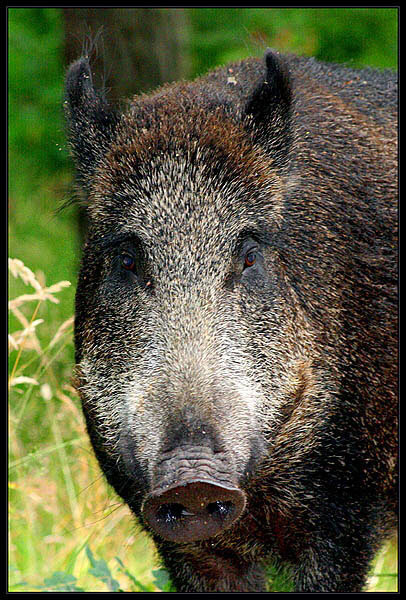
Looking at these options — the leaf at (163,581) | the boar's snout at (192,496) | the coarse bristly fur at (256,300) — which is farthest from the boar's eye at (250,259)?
the leaf at (163,581)

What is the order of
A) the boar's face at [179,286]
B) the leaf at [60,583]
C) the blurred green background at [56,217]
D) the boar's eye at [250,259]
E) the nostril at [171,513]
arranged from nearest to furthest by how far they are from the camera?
1. the nostril at [171,513]
2. the boar's face at [179,286]
3. the boar's eye at [250,259]
4. the leaf at [60,583]
5. the blurred green background at [56,217]

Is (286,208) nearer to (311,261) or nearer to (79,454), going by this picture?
(311,261)

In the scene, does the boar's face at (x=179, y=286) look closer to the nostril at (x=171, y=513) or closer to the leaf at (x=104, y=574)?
the nostril at (x=171, y=513)

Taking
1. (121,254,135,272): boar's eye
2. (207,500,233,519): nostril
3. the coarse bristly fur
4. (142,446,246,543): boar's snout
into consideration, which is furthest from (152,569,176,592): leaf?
(121,254,135,272): boar's eye

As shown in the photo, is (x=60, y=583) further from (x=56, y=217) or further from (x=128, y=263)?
(x=56, y=217)

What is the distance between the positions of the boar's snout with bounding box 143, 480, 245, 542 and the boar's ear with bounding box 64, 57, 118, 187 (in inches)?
68.4

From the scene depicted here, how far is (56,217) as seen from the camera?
26.9ft

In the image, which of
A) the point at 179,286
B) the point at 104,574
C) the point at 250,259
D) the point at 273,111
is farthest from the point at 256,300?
the point at 104,574

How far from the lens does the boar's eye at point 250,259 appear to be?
14.1 ft

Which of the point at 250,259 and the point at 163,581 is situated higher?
the point at 250,259

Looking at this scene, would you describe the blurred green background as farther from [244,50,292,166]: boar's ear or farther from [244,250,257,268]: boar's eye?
[244,250,257,268]: boar's eye

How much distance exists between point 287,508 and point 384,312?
1076 mm

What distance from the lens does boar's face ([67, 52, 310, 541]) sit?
3725mm

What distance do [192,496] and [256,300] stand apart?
3.64ft
